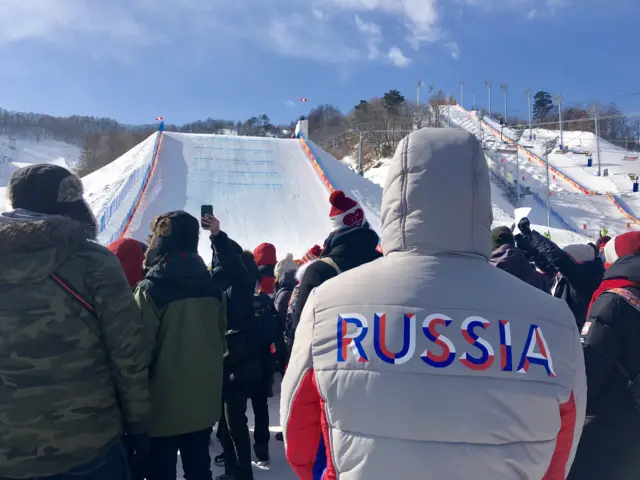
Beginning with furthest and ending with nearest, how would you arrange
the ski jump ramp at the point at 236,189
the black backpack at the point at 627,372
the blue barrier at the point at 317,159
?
the blue barrier at the point at 317,159, the ski jump ramp at the point at 236,189, the black backpack at the point at 627,372

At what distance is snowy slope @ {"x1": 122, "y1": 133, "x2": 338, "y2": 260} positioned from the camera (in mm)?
15219

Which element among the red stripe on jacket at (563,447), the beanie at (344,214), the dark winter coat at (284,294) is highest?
the beanie at (344,214)

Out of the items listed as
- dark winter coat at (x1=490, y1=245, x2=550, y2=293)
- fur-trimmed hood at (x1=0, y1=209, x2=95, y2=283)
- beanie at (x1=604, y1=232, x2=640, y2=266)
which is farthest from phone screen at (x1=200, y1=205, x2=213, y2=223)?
dark winter coat at (x1=490, y1=245, x2=550, y2=293)

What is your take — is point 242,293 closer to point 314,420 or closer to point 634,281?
point 314,420

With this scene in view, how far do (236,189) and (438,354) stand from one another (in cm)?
1716

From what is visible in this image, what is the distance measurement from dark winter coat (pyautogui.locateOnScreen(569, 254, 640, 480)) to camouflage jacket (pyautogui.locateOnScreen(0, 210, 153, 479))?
2.04m

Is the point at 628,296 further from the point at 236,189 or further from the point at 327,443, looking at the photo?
the point at 236,189

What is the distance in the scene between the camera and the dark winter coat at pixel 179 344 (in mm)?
2598

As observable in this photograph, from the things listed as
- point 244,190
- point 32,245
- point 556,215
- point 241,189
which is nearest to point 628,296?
point 32,245

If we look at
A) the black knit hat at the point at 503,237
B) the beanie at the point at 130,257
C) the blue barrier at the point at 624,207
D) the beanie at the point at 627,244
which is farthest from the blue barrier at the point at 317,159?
the blue barrier at the point at 624,207

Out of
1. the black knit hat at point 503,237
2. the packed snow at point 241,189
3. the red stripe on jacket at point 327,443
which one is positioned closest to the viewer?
the red stripe on jacket at point 327,443

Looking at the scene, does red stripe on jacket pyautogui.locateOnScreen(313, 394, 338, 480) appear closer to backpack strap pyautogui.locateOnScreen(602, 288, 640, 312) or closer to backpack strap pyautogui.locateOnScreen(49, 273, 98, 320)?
backpack strap pyautogui.locateOnScreen(49, 273, 98, 320)

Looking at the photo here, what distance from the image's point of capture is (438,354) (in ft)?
4.06

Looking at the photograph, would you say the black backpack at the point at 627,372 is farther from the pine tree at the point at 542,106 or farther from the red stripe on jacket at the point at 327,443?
the pine tree at the point at 542,106
